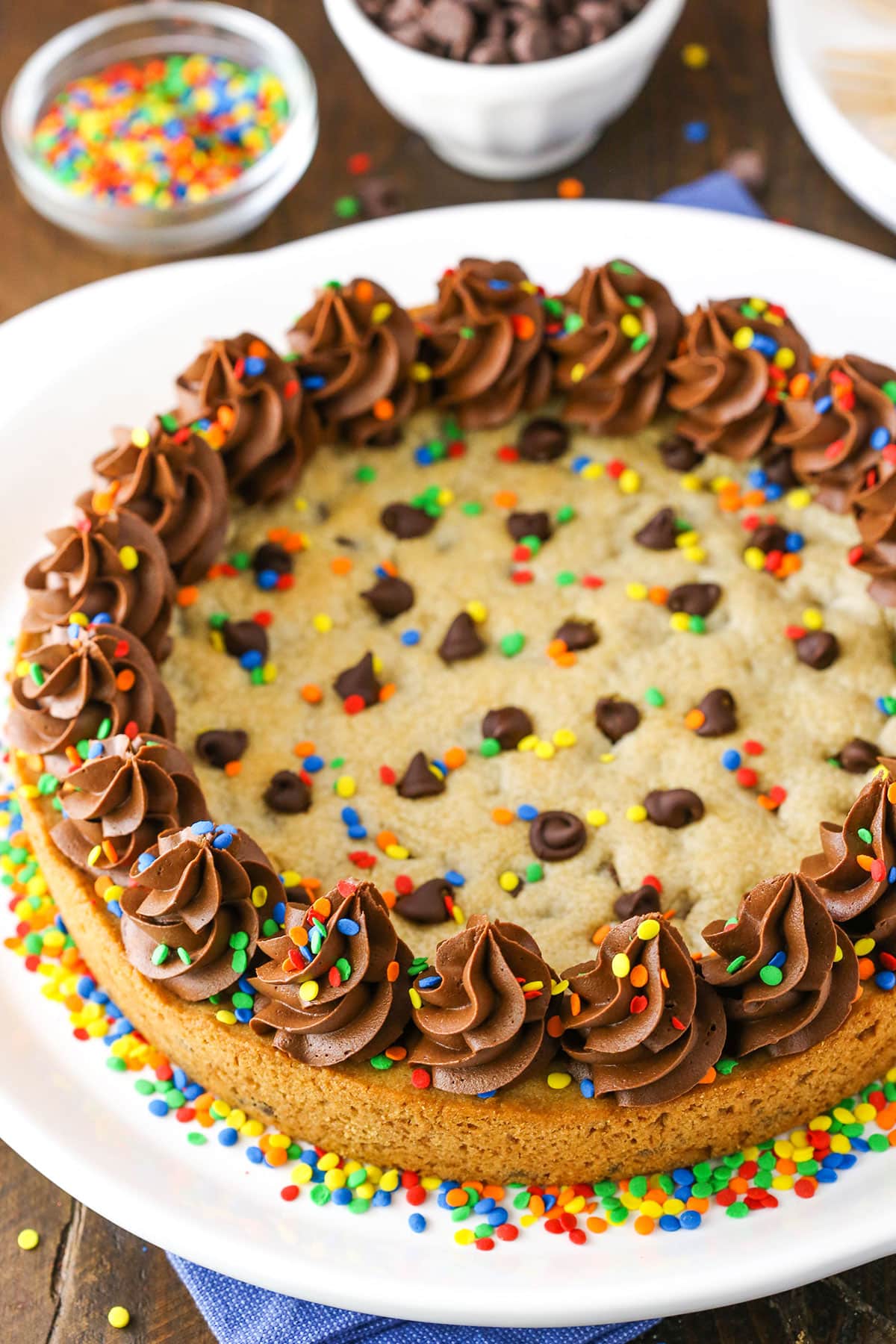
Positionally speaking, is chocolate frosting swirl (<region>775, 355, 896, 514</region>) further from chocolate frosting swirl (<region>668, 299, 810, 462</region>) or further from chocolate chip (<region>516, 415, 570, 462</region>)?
chocolate chip (<region>516, 415, 570, 462</region>)

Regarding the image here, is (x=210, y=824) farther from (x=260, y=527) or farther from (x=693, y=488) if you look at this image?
(x=693, y=488)

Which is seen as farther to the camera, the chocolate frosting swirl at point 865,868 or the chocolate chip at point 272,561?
the chocolate chip at point 272,561

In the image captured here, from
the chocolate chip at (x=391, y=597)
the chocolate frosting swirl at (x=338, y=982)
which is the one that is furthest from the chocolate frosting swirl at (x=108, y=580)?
the chocolate frosting swirl at (x=338, y=982)

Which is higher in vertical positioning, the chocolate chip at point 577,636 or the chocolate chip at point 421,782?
the chocolate chip at point 421,782

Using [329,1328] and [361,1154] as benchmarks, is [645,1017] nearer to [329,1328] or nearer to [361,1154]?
[361,1154]

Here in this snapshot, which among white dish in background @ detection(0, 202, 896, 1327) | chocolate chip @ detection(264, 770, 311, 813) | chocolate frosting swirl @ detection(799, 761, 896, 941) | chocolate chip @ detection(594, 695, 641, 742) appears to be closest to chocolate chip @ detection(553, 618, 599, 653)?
chocolate chip @ detection(594, 695, 641, 742)

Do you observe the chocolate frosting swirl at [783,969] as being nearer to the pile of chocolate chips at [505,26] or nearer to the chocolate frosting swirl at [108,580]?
the chocolate frosting swirl at [108,580]

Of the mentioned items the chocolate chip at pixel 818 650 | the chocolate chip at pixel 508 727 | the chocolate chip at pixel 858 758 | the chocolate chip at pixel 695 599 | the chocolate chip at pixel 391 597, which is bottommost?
the chocolate chip at pixel 858 758

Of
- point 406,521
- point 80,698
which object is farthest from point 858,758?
point 80,698
